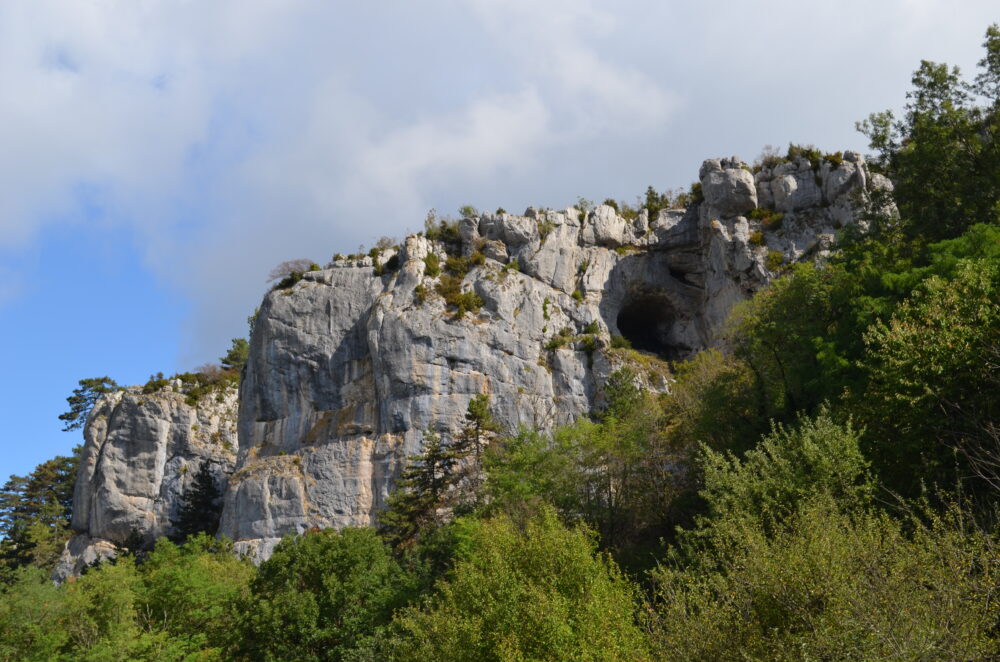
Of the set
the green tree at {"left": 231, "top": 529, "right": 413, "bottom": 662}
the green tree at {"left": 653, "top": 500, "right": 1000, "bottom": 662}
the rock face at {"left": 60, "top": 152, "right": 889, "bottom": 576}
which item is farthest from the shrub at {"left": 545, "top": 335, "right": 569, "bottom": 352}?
the green tree at {"left": 653, "top": 500, "right": 1000, "bottom": 662}

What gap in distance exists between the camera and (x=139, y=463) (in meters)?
60.7

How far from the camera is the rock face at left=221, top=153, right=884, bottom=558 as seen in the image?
1908 inches

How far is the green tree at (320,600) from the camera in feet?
88.9

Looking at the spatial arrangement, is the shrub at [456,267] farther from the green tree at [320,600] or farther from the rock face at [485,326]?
the green tree at [320,600]

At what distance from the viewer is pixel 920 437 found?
18.6 meters

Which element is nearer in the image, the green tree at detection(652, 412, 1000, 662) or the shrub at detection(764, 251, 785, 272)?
the green tree at detection(652, 412, 1000, 662)

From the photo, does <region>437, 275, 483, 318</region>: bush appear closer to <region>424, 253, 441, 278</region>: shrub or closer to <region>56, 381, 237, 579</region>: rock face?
<region>424, 253, 441, 278</region>: shrub

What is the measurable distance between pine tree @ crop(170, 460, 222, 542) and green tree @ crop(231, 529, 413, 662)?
27.9 meters

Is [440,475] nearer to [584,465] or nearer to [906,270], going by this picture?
[584,465]

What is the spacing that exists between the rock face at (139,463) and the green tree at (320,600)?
34.3 metres

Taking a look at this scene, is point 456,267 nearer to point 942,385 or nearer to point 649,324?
point 649,324

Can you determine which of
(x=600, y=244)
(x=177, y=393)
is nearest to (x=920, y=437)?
(x=600, y=244)

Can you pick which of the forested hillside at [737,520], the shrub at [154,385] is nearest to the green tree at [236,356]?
the shrub at [154,385]

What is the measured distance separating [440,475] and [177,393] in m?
31.8
